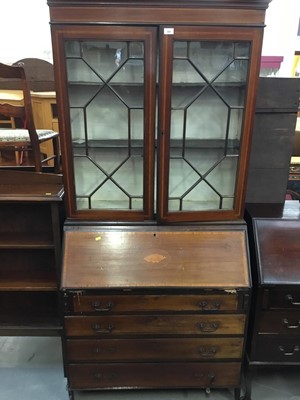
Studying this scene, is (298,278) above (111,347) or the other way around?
above

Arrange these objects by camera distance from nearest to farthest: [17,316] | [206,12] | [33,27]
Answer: [206,12] < [17,316] < [33,27]

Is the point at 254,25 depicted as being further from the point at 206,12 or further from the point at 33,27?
the point at 33,27

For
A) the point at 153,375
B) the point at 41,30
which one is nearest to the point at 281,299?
the point at 153,375

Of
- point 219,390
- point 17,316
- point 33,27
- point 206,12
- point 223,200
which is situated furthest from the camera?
point 33,27

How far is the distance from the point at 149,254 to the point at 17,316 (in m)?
0.86

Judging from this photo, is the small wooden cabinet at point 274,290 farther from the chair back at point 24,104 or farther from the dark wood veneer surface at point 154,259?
the chair back at point 24,104

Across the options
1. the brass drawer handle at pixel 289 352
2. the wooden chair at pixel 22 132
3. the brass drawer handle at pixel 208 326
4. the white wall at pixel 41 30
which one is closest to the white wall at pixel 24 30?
the white wall at pixel 41 30

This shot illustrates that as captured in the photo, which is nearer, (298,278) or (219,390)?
(298,278)

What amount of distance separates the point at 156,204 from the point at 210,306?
0.50m

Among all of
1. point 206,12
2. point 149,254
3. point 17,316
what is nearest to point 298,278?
point 149,254

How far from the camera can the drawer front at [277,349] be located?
4.85ft

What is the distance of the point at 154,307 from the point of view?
1.41 m

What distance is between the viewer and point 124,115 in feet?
4.45

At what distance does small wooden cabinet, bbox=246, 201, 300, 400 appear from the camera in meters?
1.39
